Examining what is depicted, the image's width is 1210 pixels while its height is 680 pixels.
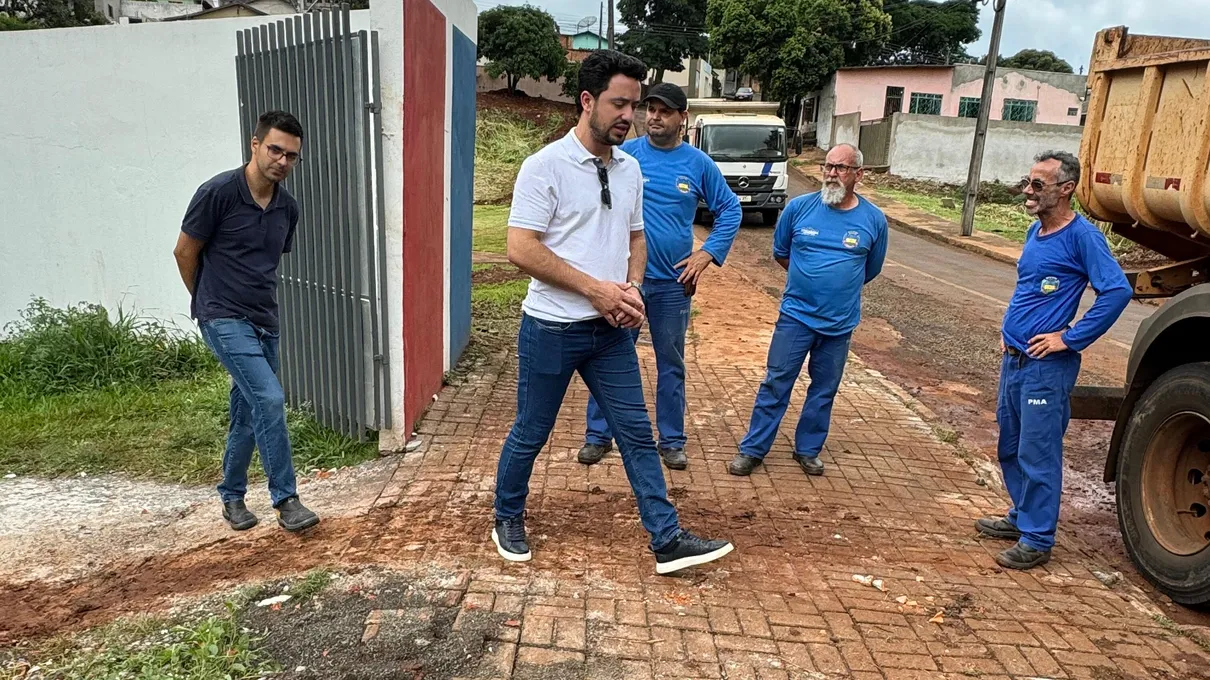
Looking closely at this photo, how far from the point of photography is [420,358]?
516 cm

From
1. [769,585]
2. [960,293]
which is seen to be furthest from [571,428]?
[960,293]

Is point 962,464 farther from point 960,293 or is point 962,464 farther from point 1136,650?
point 960,293

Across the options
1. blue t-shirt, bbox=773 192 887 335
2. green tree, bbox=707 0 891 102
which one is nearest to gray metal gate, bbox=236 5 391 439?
blue t-shirt, bbox=773 192 887 335

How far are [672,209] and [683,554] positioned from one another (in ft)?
6.44

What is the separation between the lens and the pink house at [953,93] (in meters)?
34.0

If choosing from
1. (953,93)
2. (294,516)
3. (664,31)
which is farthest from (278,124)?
(664,31)

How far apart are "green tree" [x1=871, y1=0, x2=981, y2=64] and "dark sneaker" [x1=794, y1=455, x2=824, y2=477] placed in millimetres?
46109

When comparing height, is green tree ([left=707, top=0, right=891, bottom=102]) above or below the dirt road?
above

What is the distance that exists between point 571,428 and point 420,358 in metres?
1.06

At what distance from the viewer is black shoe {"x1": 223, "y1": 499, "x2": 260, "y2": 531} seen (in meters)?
3.87

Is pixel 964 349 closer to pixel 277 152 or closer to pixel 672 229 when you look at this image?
pixel 672 229

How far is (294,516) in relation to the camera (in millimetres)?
3775

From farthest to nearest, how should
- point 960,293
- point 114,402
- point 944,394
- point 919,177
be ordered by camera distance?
Answer: 1. point 919,177
2. point 960,293
3. point 944,394
4. point 114,402

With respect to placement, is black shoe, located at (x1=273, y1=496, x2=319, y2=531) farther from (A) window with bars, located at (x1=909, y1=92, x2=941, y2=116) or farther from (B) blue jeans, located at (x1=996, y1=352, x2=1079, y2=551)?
(A) window with bars, located at (x1=909, y1=92, x2=941, y2=116)
